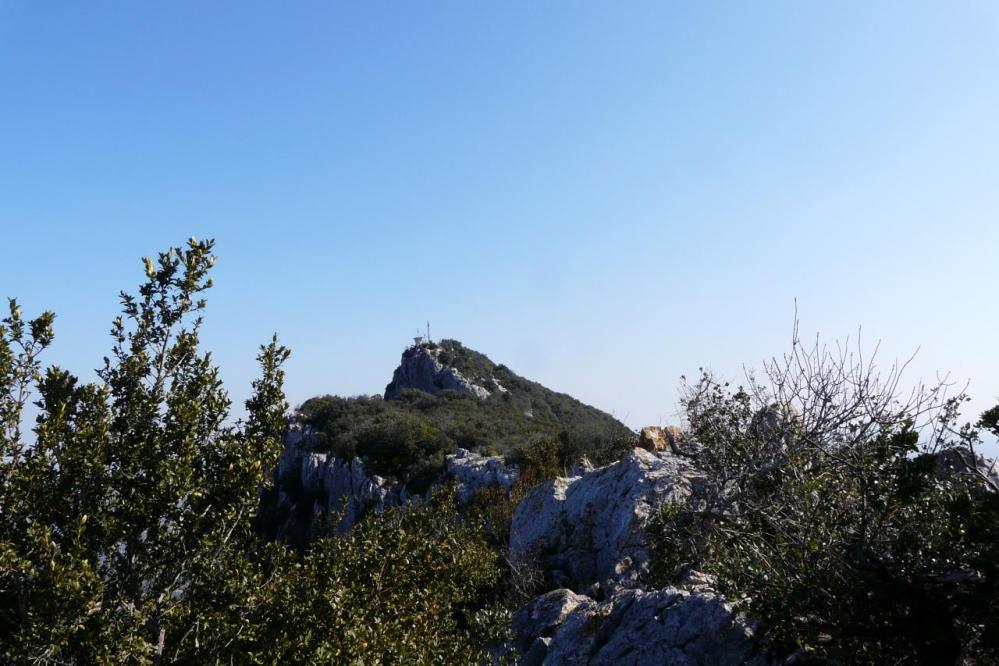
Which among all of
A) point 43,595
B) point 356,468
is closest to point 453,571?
point 43,595

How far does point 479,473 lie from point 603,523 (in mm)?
16813

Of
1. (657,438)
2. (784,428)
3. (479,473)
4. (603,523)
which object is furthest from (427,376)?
(784,428)

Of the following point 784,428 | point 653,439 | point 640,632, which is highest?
point 653,439

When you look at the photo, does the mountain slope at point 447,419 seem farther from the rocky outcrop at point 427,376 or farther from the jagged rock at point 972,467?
the jagged rock at point 972,467

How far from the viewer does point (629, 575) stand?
15.0m

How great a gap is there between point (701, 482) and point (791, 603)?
9506 millimetres

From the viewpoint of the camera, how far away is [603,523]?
17.2 metres

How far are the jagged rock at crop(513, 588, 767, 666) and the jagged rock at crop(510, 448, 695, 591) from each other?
10.2 ft

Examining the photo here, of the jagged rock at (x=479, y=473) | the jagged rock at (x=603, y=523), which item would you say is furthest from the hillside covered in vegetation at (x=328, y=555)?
the jagged rock at (x=479, y=473)

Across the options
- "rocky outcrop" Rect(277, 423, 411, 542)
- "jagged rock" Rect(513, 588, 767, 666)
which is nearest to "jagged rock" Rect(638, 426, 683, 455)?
"jagged rock" Rect(513, 588, 767, 666)

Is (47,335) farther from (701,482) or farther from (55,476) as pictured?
(701,482)

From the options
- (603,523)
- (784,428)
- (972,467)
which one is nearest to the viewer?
(972,467)

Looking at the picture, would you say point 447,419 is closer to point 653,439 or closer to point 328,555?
point 653,439

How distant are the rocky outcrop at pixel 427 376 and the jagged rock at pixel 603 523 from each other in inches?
1789
